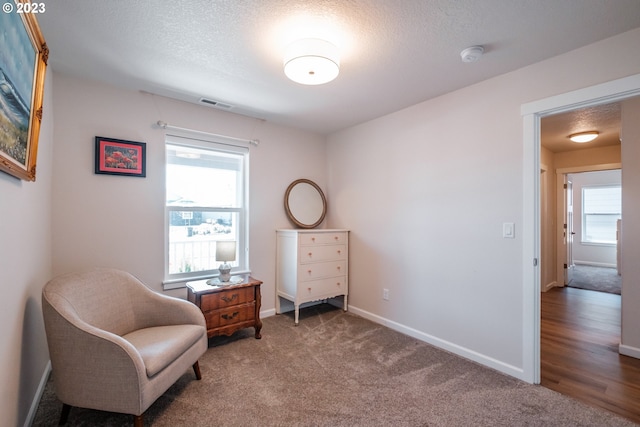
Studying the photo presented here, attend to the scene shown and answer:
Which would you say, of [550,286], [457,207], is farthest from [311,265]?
[550,286]

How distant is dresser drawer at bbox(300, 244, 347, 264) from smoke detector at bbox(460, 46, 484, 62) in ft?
7.54

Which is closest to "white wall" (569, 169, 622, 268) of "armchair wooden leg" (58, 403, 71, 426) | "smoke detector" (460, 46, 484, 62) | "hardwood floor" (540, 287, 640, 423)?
"hardwood floor" (540, 287, 640, 423)

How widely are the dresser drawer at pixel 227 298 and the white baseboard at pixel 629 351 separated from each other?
133 inches

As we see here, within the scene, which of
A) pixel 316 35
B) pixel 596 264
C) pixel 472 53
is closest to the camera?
pixel 316 35

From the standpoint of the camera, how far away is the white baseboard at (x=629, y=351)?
2541 millimetres

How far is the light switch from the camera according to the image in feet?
7.52

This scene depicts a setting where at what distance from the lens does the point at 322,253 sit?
350cm

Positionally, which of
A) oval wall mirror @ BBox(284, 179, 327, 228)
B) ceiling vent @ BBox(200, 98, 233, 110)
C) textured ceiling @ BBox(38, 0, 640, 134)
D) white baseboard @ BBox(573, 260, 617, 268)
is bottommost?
white baseboard @ BBox(573, 260, 617, 268)

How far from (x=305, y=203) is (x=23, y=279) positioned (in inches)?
109

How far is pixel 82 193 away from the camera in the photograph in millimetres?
2502

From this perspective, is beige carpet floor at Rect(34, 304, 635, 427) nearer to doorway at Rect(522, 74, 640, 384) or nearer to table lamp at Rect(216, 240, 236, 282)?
doorway at Rect(522, 74, 640, 384)

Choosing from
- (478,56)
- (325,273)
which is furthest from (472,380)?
(478,56)

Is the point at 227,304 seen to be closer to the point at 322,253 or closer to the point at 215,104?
the point at 322,253

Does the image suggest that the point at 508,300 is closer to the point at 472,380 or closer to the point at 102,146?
the point at 472,380
